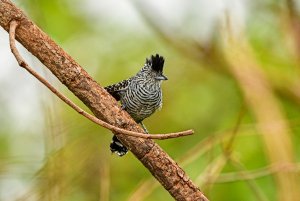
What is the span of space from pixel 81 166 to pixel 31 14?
0.70 metres

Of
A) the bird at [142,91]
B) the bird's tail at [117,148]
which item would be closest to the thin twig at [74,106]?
the bird's tail at [117,148]

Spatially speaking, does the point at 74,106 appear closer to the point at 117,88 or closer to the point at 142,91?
the point at 117,88

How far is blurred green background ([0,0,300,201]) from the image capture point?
303 cm

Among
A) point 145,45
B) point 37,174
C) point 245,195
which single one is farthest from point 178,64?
point 37,174

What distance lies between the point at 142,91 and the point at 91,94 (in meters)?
1.22

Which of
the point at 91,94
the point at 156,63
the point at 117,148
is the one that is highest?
the point at 156,63

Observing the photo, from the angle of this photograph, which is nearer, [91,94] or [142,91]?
[91,94]

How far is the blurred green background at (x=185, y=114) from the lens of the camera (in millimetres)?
3027

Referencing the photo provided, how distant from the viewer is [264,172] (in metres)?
3.04

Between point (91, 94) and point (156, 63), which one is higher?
point (156, 63)

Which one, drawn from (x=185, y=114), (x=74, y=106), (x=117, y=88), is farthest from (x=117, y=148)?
(x=185, y=114)

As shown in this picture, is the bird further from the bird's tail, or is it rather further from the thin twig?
the thin twig

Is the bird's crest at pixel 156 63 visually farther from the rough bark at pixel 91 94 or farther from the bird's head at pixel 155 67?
the rough bark at pixel 91 94

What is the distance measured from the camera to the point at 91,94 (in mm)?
2227
